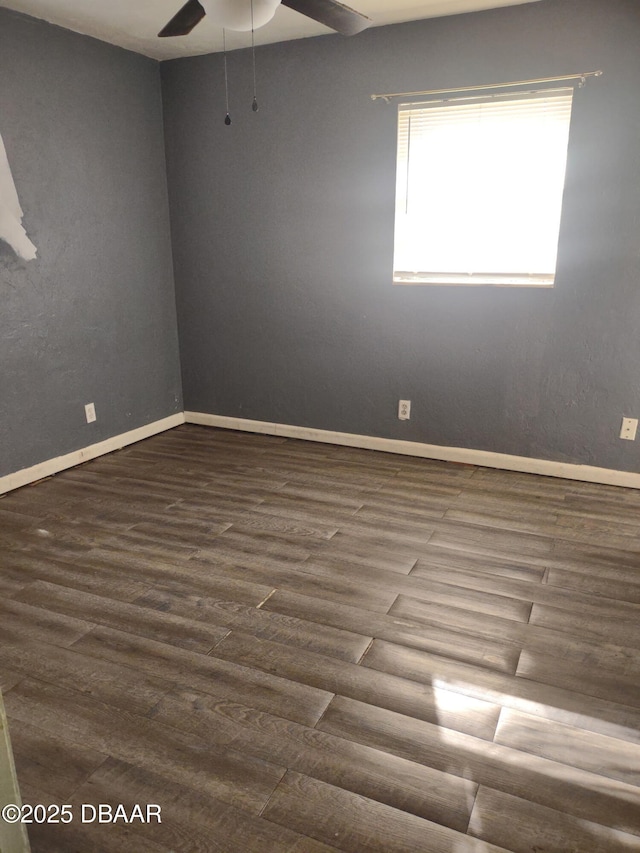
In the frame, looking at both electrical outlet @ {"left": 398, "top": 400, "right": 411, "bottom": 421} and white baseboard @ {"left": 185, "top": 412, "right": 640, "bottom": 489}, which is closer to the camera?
white baseboard @ {"left": 185, "top": 412, "right": 640, "bottom": 489}

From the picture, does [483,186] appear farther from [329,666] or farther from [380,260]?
[329,666]

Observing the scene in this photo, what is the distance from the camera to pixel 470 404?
11.8ft

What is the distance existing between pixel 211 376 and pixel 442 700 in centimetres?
309

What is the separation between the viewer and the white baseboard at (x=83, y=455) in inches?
130

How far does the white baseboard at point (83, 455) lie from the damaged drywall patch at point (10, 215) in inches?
45.2

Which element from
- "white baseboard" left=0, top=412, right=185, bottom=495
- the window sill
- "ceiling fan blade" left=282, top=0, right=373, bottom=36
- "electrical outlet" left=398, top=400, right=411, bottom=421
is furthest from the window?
"white baseboard" left=0, top=412, right=185, bottom=495

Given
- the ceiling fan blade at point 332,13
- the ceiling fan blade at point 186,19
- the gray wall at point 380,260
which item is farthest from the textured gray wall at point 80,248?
the ceiling fan blade at point 332,13

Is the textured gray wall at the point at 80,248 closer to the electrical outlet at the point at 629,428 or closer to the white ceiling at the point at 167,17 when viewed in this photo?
the white ceiling at the point at 167,17

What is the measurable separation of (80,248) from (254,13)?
207cm

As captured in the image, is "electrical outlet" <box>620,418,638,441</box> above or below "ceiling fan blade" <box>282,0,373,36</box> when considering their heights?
below

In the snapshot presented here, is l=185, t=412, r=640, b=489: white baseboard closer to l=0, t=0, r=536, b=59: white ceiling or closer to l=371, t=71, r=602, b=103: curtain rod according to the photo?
l=371, t=71, r=602, b=103: curtain rod

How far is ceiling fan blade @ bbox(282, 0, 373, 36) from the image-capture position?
2.05 m

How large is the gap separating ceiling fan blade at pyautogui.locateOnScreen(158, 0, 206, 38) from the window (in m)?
1.46

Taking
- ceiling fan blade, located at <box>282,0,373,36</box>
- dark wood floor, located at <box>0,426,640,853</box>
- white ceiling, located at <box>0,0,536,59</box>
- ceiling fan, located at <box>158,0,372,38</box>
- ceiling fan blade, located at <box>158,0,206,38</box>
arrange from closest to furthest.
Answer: dark wood floor, located at <box>0,426,640,853</box>, ceiling fan, located at <box>158,0,372,38</box>, ceiling fan blade, located at <box>282,0,373,36</box>, ceiling fan blade, located at <box>158,0,206,38</box>, white ceiling, located at <box>0,0,536,59</box>
